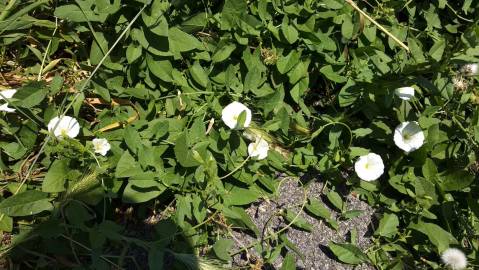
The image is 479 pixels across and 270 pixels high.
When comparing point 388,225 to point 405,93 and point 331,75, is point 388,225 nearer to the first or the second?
point 405,93

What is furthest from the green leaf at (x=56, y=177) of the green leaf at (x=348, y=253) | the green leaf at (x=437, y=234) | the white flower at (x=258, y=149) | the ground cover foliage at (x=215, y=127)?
the green leaf at (x=437, y=234)

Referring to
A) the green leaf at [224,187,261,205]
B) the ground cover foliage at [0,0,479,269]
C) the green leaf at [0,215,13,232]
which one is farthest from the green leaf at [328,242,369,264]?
the green leaf at [0,215,13,232]

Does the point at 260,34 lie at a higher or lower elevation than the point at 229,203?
higher

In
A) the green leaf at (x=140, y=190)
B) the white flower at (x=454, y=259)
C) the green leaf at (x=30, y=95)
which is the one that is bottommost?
the white flower at (x=454, y=259)

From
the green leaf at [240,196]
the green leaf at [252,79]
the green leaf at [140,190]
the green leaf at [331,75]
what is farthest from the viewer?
the green leaf at [331,75]

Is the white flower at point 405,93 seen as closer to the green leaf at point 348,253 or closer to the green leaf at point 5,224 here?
the green leaf at point 348,253

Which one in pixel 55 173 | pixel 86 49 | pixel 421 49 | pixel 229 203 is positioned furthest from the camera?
pixel 421 49

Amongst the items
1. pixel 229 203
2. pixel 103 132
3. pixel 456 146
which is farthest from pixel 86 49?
pixel 456 146

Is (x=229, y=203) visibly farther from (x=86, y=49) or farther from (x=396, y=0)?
(x=396, y=0)
